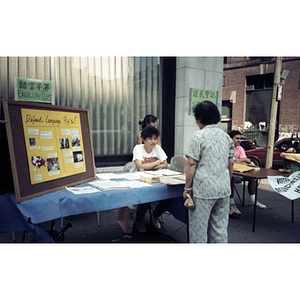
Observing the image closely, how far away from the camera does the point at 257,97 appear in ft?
61.4

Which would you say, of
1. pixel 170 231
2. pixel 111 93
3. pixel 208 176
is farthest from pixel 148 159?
pixel 111 93

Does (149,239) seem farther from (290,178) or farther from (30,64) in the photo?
(30,64)

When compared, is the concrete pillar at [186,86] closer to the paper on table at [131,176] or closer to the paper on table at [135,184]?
the paper on table at [131,176]

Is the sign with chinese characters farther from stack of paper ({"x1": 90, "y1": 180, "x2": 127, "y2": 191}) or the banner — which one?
the banner

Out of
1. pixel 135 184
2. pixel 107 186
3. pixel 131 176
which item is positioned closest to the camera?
pixel 107 186

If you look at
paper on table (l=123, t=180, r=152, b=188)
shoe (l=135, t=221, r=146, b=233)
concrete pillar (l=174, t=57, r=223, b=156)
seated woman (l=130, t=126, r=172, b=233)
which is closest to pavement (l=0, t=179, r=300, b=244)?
shoe (l=135, t=221, r=146, b=233)

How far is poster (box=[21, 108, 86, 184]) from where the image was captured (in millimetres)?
2096

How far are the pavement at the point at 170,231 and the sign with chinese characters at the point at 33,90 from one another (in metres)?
2.20

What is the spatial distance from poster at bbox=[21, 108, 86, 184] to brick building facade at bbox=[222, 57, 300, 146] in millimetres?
17541

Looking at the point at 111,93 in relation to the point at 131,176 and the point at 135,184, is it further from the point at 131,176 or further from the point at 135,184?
the point at 135,184

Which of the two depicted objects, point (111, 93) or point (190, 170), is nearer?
point (190, 170)

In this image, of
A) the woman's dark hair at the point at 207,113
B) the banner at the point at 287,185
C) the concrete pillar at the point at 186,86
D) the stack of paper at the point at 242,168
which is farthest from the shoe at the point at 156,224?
the concrete pillar at the point at 186,86

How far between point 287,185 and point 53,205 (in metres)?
3.08

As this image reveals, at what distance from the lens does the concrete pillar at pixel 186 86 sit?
574 centimetres
